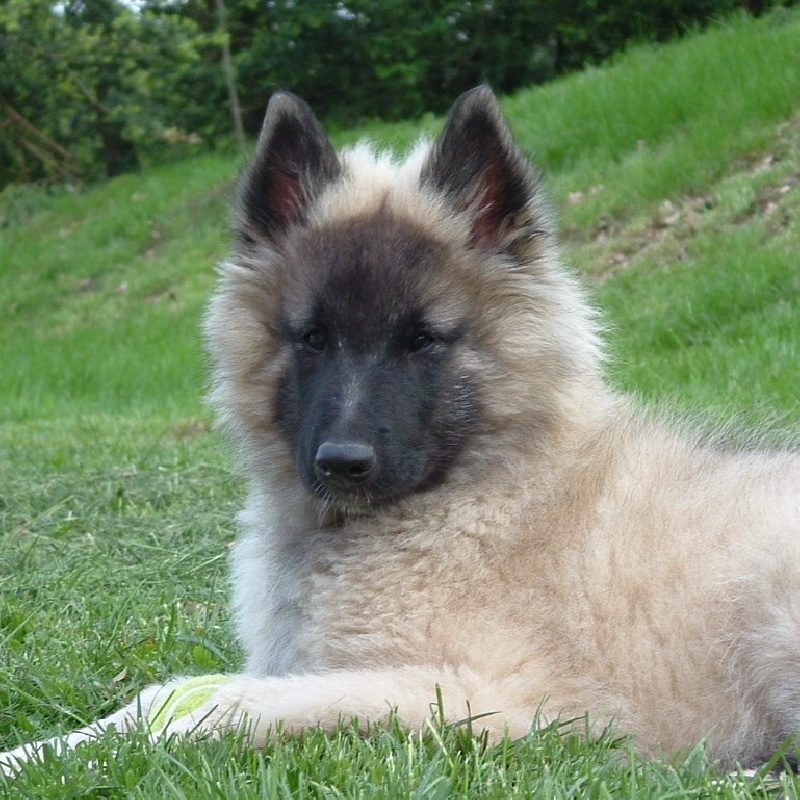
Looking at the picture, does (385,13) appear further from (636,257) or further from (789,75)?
(636,257)

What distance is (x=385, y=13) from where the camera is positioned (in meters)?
22.1

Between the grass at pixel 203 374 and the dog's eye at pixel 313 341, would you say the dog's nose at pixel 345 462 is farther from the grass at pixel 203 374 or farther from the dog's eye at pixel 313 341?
the grass at pixel 203 374

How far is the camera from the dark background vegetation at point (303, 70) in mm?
20875

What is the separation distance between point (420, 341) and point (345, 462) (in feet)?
1.52

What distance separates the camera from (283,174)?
154 inches

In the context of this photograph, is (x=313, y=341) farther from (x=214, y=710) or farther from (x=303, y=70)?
(x=303, y=70)

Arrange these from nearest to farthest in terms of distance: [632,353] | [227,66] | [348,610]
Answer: [348,610], [632,353], [227,66]

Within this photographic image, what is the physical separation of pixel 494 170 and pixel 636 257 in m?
7.50

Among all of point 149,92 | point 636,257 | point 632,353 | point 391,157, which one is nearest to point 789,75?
point 636,257

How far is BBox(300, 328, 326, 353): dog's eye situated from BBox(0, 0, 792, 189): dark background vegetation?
17574mm

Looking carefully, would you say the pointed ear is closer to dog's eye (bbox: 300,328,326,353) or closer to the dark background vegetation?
dog's eye (bbox: 300,328,326,353)

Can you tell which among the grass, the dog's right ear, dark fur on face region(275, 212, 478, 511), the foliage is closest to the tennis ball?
the grass

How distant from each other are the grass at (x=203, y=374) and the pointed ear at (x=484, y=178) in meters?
1.15

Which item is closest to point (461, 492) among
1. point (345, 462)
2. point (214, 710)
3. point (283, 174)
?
point (345, 462)
